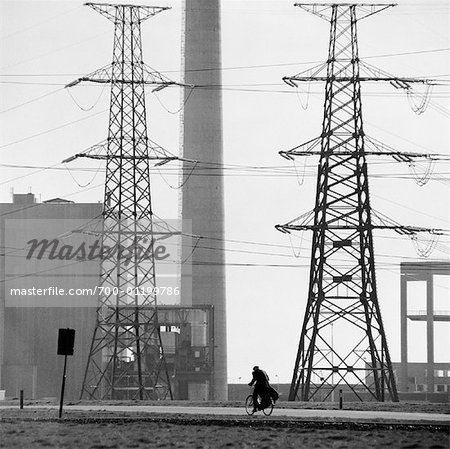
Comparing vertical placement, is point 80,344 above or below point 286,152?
below

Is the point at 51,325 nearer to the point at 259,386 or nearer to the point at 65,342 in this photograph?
the point at 259,386

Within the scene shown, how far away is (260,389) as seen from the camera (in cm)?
3628

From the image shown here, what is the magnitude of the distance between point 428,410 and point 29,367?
53.0 meters

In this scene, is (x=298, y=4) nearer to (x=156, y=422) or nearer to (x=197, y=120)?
(x=197, y=120)

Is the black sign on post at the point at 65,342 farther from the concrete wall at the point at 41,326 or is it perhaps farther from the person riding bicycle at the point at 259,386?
the concrete wall at the point at 41,326

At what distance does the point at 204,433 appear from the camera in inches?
1032

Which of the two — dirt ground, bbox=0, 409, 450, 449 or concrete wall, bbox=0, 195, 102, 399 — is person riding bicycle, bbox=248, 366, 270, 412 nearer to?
dirt ground, bbox=0, 409, 450, 449

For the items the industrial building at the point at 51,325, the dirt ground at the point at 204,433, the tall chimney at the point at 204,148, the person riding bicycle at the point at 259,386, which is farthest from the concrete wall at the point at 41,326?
the dirt ground at the point at 204,433

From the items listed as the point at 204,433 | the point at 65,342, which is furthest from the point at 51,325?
the point at 204,433

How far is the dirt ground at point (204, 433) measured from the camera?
23438 mm

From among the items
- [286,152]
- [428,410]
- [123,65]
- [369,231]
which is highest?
[123,65]

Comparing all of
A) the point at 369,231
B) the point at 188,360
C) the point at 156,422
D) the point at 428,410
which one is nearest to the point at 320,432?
the point at 156,422

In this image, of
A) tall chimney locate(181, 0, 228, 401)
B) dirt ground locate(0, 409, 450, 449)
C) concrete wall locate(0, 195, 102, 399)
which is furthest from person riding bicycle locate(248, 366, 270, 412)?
concrete wall locate(0, 195, 102, 399)

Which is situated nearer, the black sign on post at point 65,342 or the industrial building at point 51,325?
the black sign on post at point 65,342
